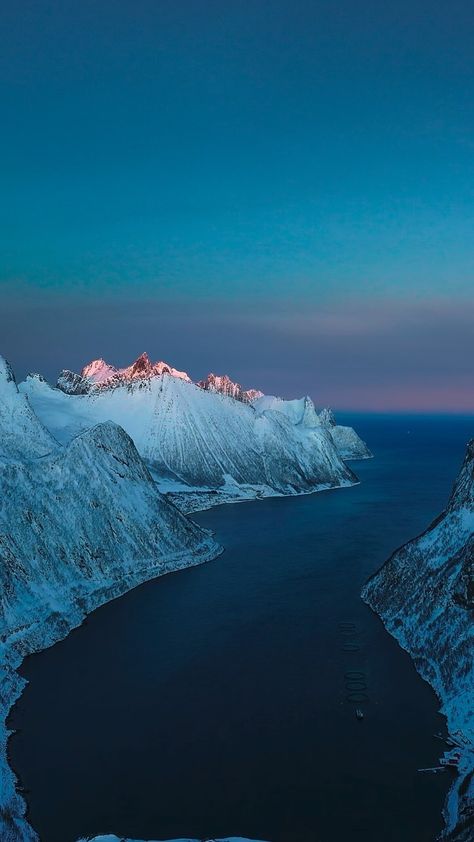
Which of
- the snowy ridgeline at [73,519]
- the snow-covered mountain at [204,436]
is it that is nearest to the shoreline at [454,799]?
the snowy ridgeline at [73,519]

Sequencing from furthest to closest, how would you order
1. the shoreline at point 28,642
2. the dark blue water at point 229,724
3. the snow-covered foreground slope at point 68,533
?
the snow-covered foreground slope at point 68,533, the dark blue water at point 229,724, the shoreline at point 28,642

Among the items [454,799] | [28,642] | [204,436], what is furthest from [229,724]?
[204,436]

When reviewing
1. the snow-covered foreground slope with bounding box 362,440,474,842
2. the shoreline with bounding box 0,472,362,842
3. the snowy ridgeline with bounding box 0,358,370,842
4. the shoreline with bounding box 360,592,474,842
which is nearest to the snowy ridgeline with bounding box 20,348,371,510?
the snowy ridgeline with bounding box 0,358,370,842

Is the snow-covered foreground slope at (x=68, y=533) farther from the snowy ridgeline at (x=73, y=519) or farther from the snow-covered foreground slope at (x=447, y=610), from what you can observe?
the snow-covered foreground slope at (x=447, y=610)

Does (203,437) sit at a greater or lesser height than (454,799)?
greater

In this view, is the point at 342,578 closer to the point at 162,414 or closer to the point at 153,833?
the point at 153,833

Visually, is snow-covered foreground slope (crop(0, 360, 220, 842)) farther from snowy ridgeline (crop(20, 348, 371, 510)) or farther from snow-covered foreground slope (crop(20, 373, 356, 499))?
snow-covered foreground slope (crop(20, 373, 356, 499))

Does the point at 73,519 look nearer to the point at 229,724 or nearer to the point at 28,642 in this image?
the point at 28,642

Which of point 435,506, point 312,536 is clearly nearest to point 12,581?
point 312,536
